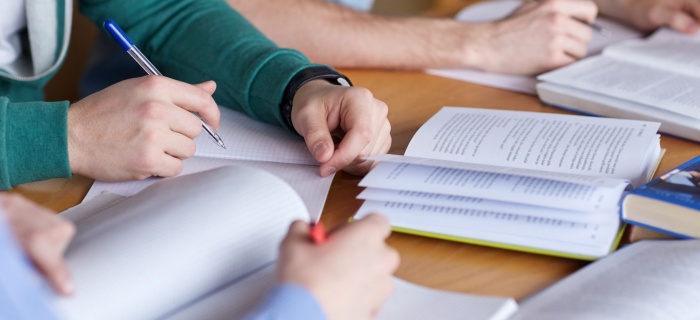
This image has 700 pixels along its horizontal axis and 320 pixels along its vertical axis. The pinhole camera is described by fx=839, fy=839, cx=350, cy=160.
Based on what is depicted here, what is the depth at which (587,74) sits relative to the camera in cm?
125

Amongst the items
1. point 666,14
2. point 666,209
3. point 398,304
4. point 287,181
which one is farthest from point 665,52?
point 398,304

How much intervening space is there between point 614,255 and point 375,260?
26 centimetres

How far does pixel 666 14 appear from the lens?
4.88ft

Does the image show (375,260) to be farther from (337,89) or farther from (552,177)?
(337,89)

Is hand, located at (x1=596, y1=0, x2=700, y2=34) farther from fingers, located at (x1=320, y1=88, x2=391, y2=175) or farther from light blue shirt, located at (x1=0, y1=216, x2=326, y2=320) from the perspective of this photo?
light blue shirt, located at (x1=0, y1=216, x2=326, y2=320)

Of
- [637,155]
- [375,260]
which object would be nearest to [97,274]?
[375,260]

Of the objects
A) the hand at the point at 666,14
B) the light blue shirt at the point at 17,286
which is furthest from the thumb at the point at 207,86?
the hand at the point at 666,14

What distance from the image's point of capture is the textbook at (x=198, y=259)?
65 centimetres

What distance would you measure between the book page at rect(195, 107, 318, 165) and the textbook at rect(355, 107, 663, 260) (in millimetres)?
148

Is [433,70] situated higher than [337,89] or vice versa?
[337,89]

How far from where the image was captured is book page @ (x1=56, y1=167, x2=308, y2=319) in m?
0.65

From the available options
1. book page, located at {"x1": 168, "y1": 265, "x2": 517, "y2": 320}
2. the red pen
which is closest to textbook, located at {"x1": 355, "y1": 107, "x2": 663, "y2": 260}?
book page, located at {"x1": 168, "y1": 265, "x2": 517, "y2": 320}

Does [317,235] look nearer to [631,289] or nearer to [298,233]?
[298,233]

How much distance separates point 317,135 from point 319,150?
0.08 feet
